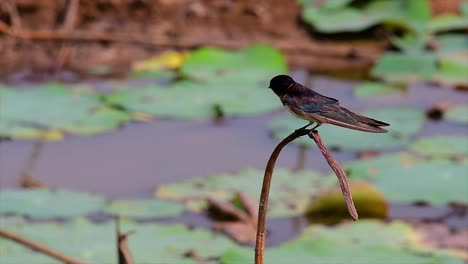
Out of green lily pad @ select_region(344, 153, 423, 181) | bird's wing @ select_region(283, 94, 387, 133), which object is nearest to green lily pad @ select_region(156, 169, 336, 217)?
green lily pad @ select_region(344, 153, 423, 181)

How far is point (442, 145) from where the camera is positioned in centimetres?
416

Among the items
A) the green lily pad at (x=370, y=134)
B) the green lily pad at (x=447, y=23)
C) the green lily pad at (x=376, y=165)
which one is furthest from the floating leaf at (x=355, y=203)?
the green lily pad at (x=447, y=23)

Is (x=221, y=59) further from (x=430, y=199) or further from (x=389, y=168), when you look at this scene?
(x=430, y=199)

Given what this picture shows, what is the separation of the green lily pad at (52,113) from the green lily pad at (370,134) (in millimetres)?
743

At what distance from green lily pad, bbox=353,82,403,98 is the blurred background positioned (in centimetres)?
2

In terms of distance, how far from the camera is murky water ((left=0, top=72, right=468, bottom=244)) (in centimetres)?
381

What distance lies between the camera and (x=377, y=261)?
9.32 ft

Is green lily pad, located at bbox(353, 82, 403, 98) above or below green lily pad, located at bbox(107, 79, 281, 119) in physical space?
above

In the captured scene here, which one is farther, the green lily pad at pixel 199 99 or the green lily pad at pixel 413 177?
the green lily pad at pixel 199 99

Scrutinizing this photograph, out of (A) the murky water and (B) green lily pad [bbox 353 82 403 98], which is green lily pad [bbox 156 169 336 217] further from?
(B) green lily pad [bbox 353 82 403 98]

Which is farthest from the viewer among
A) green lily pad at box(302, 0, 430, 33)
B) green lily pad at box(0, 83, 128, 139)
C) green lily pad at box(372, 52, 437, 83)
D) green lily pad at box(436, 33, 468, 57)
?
green lily pad at box(302, 0, 430, 33)

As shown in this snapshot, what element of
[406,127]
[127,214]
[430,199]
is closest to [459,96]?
[406,127]

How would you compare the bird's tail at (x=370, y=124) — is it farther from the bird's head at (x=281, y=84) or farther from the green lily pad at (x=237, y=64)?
the green lily pad at (x=237, y=64)

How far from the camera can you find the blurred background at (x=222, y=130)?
10.6 ft
